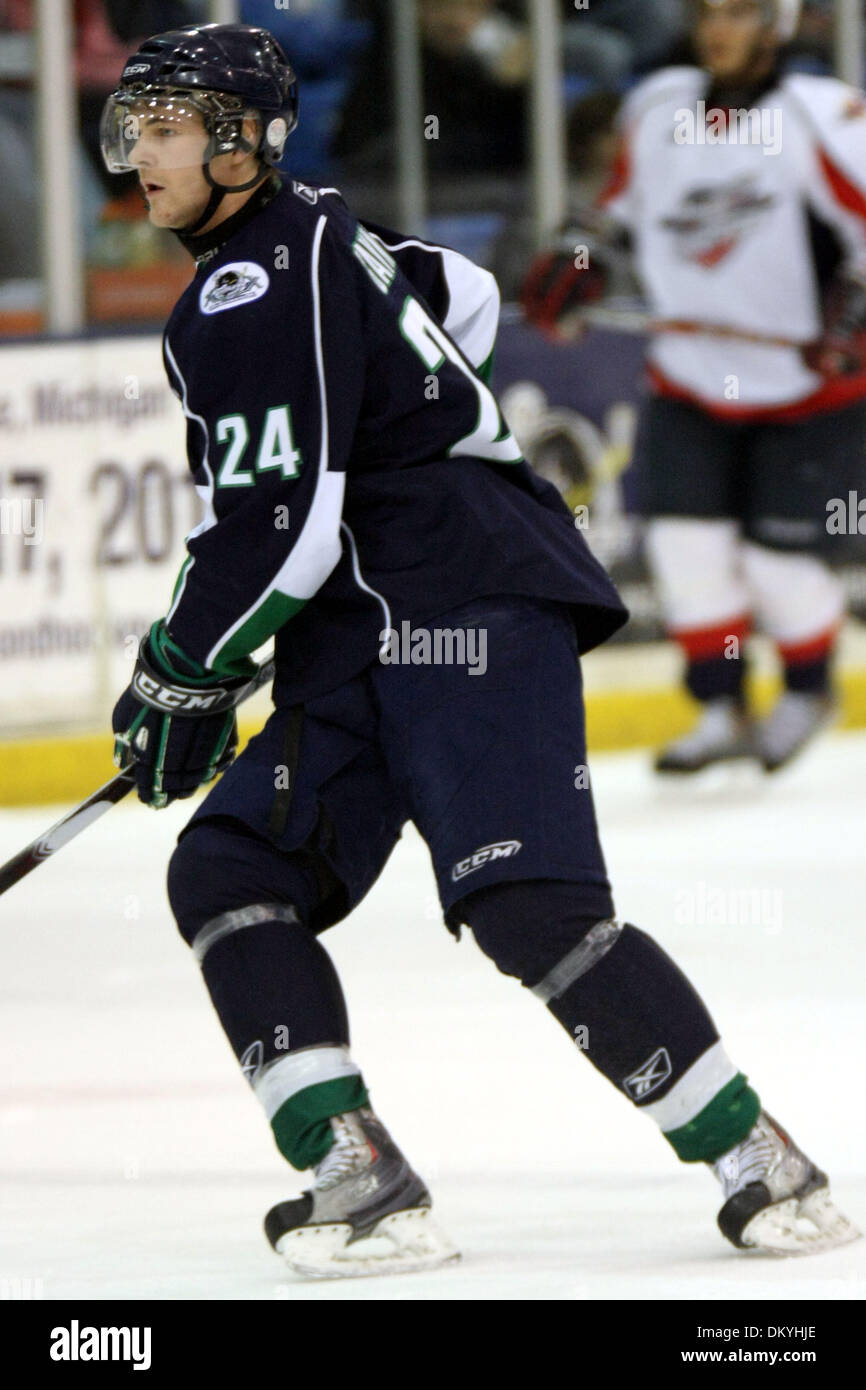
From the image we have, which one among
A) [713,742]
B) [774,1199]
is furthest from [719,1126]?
[713,742]

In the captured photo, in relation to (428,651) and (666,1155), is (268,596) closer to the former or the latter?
(428,651)

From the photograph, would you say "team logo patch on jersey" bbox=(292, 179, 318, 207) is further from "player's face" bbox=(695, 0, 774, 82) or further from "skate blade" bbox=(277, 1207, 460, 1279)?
"player's face" bbox=(695, 0, 774, 82)

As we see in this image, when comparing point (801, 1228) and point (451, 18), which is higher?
point (451, 18)

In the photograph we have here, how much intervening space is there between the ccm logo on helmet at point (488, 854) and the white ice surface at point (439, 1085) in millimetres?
383

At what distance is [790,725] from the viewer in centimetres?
634

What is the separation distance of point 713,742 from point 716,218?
45.6 inches

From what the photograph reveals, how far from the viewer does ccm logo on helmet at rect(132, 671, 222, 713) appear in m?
2.79

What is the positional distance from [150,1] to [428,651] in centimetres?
439

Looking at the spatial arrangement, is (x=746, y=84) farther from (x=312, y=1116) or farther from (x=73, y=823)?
(x=312, y=1116)

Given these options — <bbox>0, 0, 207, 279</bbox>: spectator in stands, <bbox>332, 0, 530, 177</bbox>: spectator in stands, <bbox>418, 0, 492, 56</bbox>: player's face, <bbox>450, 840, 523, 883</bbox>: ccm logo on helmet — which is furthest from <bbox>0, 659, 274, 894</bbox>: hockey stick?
<bbox>418, 0, 492, 56</bbox>: player's face

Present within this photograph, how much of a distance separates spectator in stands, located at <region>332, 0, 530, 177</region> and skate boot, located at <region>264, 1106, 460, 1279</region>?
5006 millimetres

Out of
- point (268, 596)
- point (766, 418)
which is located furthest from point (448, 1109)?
point (766, 418)

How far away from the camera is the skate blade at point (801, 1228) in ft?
8.91

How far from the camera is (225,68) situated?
2.75 metres
